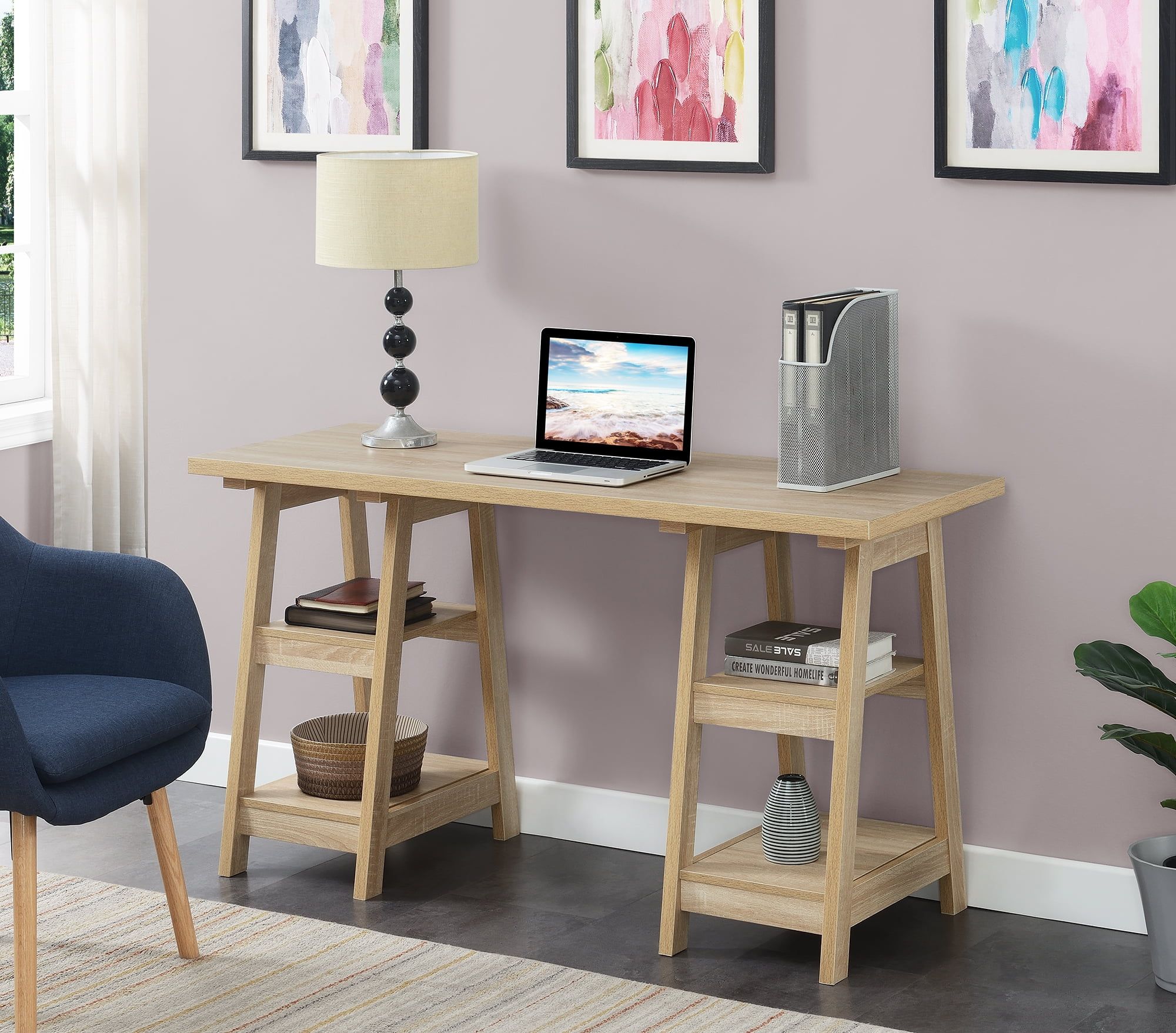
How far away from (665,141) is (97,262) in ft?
7.42

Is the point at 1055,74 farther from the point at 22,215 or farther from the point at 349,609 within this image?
the point at 22,215

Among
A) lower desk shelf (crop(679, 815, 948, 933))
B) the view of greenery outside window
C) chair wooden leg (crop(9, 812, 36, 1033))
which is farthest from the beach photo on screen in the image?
the view of greenery outside window

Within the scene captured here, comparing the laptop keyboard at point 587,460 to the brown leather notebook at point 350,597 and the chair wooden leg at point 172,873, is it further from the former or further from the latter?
the chair wooden leg at point 172,873

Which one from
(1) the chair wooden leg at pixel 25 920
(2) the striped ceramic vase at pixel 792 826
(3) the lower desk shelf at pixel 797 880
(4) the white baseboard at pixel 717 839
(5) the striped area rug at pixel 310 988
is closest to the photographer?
(1) the chair wooden leg at pixel 25 920

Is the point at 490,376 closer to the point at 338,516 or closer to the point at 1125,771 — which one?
the point at 338,516

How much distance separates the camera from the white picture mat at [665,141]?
331 cm

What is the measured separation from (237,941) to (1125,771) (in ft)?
5.14

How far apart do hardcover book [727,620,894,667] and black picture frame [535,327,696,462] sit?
0.35 metres

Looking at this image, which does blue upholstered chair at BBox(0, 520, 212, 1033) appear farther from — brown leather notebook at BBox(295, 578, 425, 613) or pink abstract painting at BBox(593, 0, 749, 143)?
pink abstract painting at BBox(593, 0, 749, 143)

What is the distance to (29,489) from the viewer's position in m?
5.02

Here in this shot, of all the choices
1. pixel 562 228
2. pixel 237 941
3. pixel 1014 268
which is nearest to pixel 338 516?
pixel 562 228

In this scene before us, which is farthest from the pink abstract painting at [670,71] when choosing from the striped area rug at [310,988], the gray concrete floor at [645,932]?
the striped area rug at [310,988]

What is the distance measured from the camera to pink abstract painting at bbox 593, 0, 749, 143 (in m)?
3.33

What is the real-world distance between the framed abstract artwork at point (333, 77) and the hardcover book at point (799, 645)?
127cm
